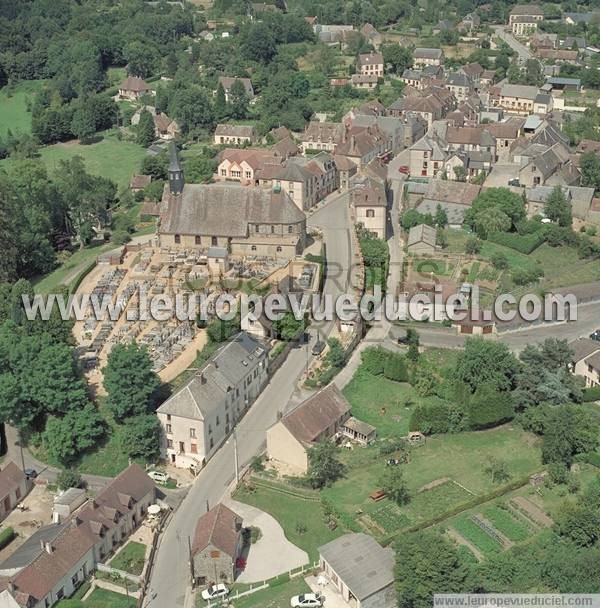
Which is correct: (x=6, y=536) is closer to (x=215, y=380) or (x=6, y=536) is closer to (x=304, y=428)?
(x=215, y=380)

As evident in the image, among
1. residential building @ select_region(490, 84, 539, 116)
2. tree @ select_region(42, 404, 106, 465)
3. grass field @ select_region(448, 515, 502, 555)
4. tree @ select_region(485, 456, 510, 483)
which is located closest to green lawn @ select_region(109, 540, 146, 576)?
tree @ select_region(42, 404, 106, 465)

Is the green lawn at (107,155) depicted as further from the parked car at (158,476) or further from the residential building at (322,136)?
the parked car at (158,476)

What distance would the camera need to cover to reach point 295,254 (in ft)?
253

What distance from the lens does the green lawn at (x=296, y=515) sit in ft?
156

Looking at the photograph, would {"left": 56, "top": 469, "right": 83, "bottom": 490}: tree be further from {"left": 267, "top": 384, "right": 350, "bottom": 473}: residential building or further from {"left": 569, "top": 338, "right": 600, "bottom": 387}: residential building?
{"left": 569, "top": 338, "right": 600, "bottom": 387}: residential building

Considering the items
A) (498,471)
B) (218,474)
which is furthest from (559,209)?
(218,474)

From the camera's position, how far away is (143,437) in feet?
177

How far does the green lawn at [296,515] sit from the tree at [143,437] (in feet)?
21.6

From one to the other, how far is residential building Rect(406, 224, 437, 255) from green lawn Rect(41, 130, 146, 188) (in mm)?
41088

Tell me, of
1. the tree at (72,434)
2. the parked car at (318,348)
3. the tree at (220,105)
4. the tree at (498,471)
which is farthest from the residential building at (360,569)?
the tree at (220,105)

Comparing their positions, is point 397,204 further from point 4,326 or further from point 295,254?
point 4,326

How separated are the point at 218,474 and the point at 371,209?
37.0m

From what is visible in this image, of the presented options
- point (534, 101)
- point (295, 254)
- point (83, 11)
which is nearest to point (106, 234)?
point (295, 254)

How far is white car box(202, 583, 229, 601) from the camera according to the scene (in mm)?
43625
